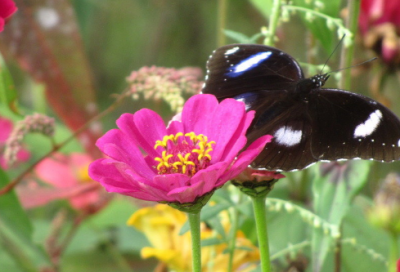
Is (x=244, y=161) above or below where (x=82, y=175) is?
above

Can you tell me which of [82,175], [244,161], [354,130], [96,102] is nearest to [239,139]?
[244,161]

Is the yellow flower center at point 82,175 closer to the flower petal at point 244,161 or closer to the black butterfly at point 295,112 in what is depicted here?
the black butterfly at point 295,112

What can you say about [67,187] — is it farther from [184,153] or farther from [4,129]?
[184,153]

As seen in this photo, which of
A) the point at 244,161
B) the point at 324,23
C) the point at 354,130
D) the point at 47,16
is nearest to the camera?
the point at 244,161

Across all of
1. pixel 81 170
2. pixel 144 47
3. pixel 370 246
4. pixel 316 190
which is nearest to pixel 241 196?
pixel 316 190

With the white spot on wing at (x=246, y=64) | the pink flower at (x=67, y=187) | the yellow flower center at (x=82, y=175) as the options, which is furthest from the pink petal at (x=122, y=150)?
the yellow flower center at (x=82, y=175)
